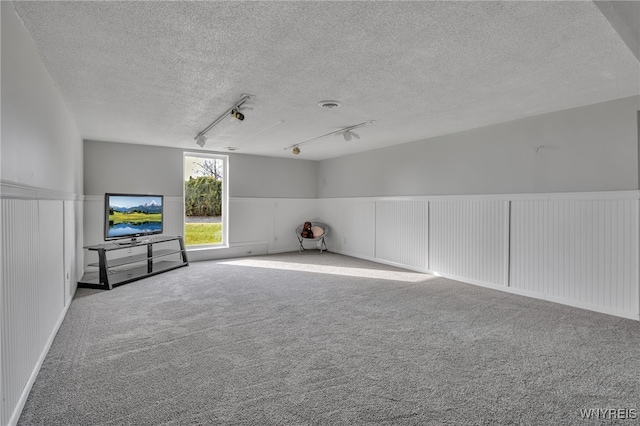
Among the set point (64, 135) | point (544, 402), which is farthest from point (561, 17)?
point (64, 135)

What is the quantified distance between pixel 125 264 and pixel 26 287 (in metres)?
3.12

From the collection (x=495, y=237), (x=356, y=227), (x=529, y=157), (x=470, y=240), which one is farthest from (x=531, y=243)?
(x=356, y=227)

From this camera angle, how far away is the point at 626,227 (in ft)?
10.8

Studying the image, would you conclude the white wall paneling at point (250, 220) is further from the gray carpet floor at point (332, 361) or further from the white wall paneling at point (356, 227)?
the gray carpet floor at point (332, 361)

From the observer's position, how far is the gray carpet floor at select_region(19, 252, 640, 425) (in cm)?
185

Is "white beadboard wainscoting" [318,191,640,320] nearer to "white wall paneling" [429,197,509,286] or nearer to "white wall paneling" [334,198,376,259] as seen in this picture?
"white wall paneling" [429,197,509,286]

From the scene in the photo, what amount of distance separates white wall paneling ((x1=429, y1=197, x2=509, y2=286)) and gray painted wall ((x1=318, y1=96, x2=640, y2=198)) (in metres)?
0.26

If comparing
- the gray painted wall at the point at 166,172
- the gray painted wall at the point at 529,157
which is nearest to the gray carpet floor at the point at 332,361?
the gray painted wall at the point at 529,157

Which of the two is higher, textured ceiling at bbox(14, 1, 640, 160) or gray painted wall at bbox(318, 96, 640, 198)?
textured ceiling at bbox(14, 1, 640, 160)

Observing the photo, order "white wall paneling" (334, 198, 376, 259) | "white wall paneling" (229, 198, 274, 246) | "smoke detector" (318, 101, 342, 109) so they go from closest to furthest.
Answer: "smoke detector" (318, 101, 342, 109) → "white wall paneling" (334, 198, 376, 259) → "white wall paneling" (229, 198, 274, 246)

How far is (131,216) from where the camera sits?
526cm

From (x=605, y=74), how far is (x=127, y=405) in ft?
14.0

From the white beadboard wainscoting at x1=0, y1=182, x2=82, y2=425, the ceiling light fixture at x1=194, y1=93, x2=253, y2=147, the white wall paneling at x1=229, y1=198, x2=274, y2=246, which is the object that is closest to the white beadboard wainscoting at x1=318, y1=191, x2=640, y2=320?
the white wall paneling at x1=229, y1=198, x2=274, y2=246

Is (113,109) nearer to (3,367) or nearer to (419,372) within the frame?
(3,367)
